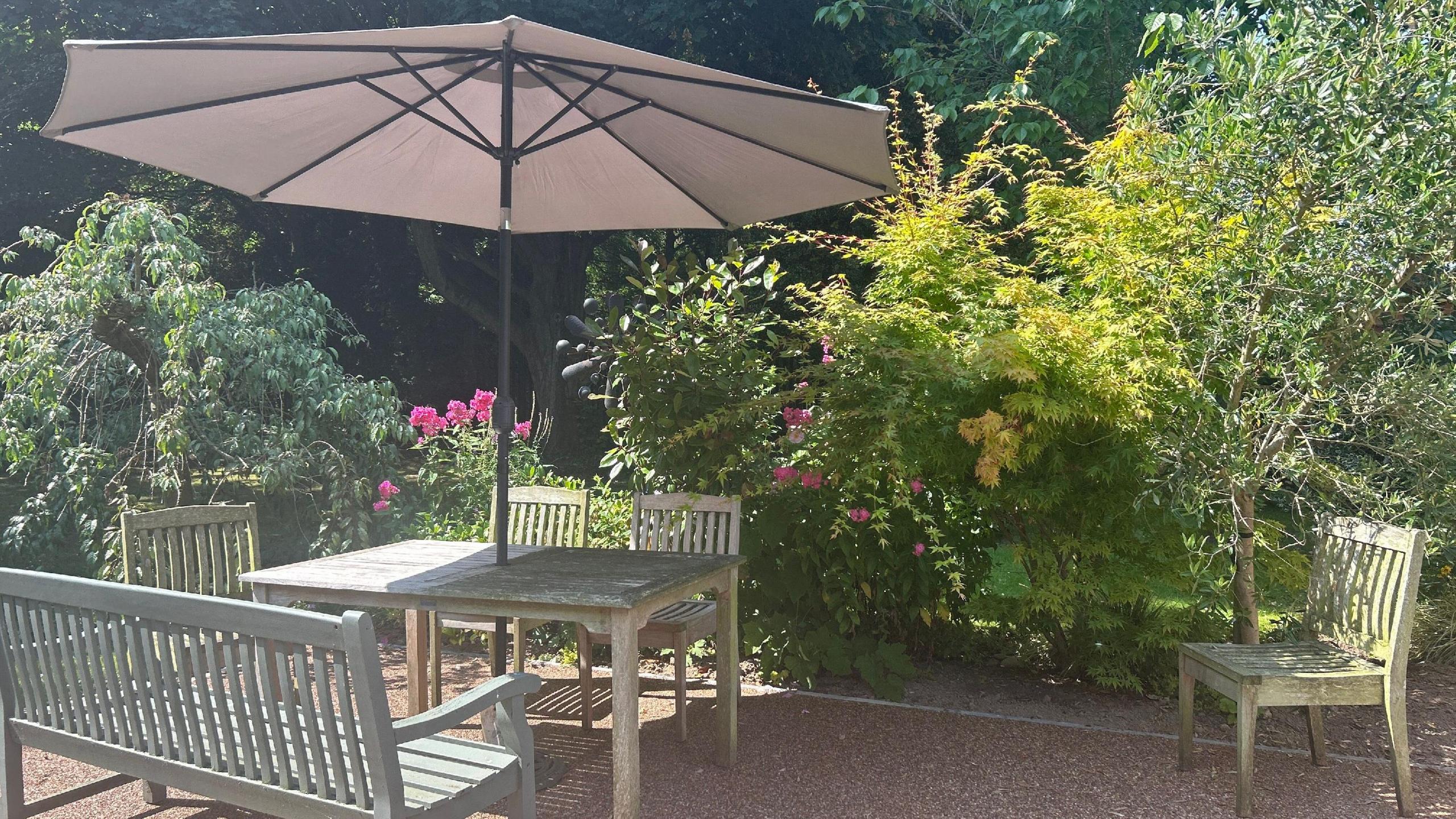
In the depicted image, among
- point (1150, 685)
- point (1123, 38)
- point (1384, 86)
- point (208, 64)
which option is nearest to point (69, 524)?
point (208, 64)

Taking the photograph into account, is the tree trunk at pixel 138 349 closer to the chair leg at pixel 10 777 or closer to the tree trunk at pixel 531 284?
the chair leg at pixel 10 777

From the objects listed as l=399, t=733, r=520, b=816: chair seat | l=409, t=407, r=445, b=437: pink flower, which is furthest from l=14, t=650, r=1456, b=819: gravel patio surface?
l=409, t=407, r=445, b=437: pink flower

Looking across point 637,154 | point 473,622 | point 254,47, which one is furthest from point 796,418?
Result: point 254,47

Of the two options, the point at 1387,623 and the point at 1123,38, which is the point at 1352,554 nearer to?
the point at 1387,623

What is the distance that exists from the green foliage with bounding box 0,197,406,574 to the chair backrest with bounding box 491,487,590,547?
1.74 metres

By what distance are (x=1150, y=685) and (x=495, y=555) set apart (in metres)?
3.12

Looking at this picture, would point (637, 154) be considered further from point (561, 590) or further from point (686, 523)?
point (561, 590)

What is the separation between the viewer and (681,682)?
407 centimetres

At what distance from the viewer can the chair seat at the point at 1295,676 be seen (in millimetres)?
3307

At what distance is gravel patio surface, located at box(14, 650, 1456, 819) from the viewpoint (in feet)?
11.3

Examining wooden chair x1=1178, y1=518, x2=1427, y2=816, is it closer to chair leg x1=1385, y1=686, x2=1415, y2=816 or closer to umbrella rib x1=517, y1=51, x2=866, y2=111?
chair leg x1=1385, y1=686, x2=1415, y2=816

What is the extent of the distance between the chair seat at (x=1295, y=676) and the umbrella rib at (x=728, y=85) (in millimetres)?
2227

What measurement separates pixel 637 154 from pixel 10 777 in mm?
2796

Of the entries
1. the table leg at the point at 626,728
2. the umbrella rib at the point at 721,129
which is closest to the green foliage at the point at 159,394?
the umbrella rib at the point at 721,129
